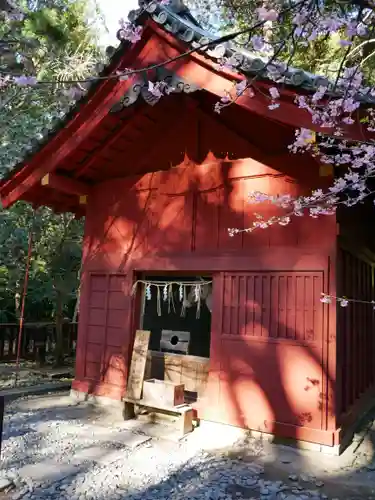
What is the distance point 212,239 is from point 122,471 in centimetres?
364

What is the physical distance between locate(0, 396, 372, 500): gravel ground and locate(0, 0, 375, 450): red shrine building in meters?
1.12

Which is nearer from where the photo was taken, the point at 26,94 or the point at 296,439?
the point at 296,439

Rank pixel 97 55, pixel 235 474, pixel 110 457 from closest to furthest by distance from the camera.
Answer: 1. pixel 235 474
2. pixel 110 457
3. pixel 97 55

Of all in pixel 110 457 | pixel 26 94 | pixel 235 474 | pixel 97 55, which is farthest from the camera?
pixel 97 55

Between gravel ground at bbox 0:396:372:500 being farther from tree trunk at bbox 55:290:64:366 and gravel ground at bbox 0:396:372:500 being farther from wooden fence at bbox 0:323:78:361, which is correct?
wooden fence at bbox 0:323:78:361

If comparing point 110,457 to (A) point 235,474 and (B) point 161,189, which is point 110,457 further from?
(B) point 161,189

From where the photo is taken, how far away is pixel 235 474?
505 cm

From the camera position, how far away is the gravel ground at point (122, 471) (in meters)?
4.52

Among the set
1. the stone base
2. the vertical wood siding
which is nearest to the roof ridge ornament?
the vertical wood siding

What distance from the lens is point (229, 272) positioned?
6.82 meters

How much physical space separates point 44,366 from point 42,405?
4.34 meters

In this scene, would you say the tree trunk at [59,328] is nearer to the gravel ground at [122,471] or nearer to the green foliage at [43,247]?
the green foliage at [43,247]

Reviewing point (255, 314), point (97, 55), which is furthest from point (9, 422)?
point (97, 55)

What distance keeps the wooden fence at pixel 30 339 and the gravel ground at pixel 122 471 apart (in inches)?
244
